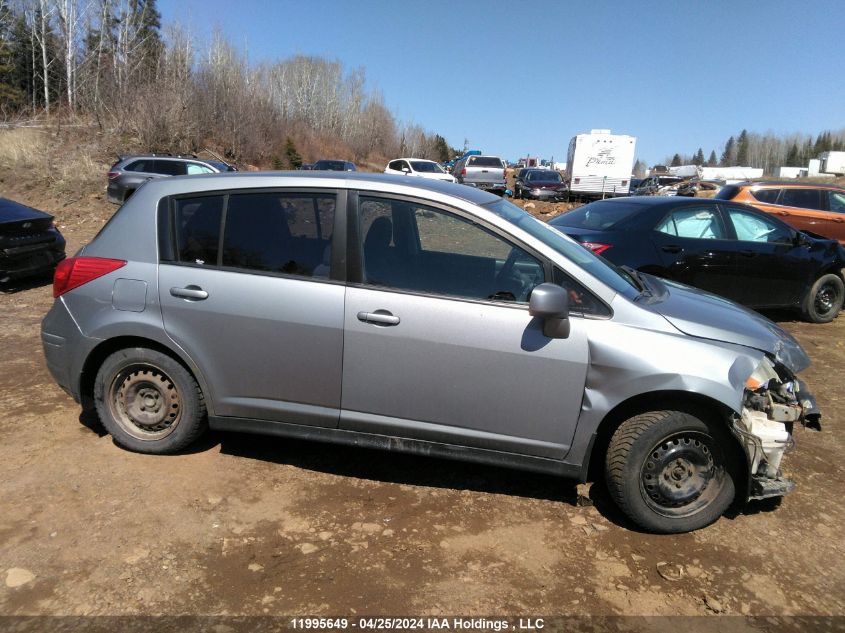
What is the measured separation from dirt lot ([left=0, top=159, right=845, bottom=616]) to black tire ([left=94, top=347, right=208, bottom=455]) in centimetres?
15

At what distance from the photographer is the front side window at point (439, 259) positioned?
330 centimetres

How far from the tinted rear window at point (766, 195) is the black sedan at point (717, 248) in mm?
3692

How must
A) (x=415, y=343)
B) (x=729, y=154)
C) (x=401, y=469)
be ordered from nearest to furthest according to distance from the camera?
(x=415, y=343), (x=401, y=469), (x=729, y=154)

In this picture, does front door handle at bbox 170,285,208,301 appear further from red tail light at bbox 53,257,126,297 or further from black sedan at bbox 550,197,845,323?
black sedan at bbox 550,197,845,323

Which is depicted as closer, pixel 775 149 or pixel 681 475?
pixel 681 475

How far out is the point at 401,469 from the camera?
3.90 m

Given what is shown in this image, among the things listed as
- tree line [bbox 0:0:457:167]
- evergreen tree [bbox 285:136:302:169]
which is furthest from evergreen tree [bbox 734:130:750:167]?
evergreen tree [bbox 285:136:302:169]

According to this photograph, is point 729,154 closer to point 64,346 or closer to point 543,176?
point 543,176

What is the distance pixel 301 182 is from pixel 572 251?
1718 millimetres

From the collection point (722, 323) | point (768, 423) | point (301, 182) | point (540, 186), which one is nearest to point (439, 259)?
point (301, 182)

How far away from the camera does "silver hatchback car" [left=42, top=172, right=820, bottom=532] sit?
3164 mm

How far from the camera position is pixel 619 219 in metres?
7.00

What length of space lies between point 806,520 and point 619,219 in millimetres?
4238

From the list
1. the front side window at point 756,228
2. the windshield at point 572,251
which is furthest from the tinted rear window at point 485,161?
the windshield at point 572,251
